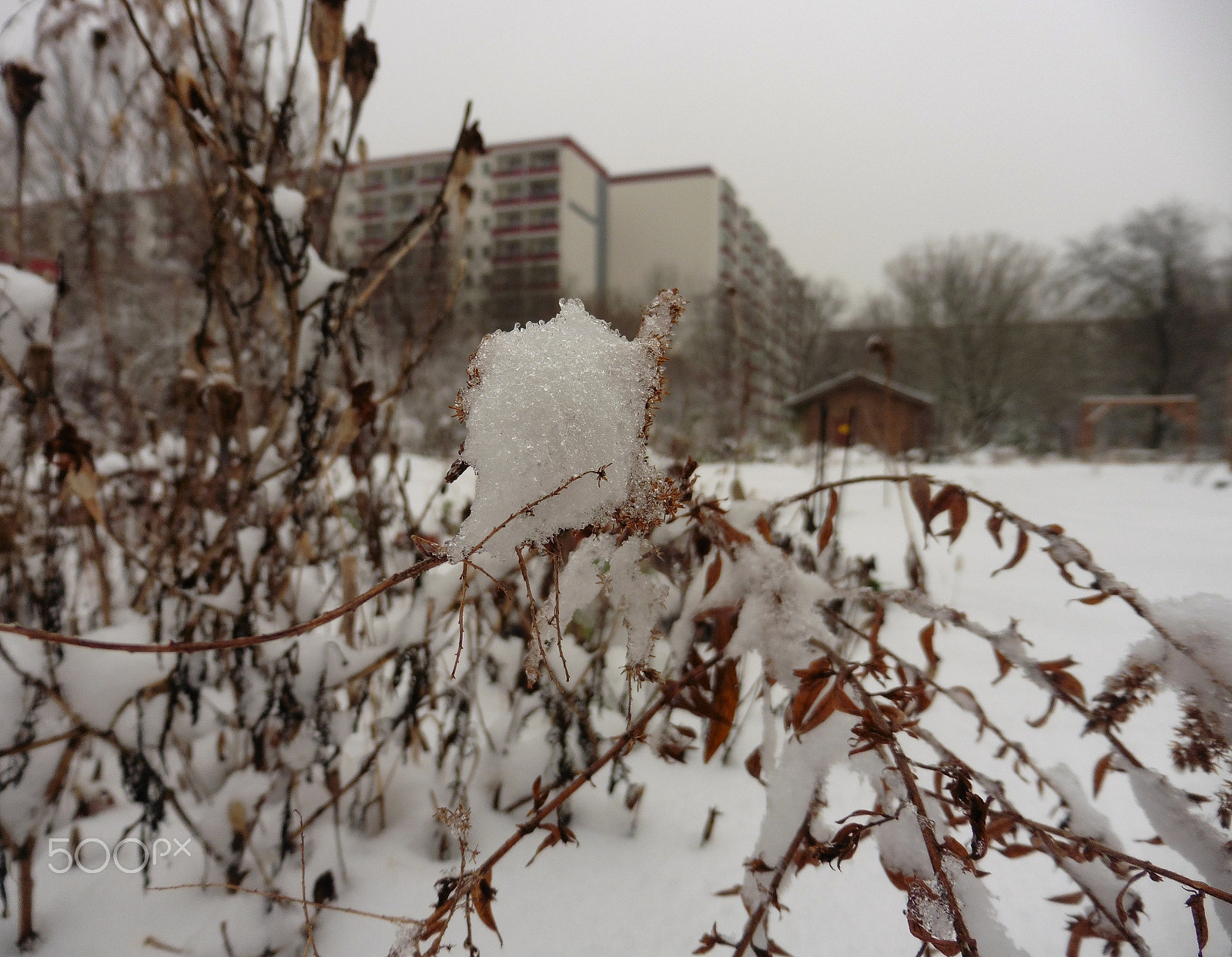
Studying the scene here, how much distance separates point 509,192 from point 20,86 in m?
32.5

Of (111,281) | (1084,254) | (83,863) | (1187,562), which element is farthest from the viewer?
(1084,254)

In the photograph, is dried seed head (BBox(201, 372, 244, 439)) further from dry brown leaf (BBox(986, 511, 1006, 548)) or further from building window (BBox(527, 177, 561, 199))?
building window (BBox(527, 177, 561, 199))

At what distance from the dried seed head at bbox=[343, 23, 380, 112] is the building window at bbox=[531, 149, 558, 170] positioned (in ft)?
105

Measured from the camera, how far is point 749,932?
49cm

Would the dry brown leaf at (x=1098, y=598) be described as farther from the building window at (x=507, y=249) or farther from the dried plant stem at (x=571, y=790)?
the building window at (x=507, y=249)

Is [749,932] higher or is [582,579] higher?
[582,579]

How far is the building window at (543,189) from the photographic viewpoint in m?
29.5

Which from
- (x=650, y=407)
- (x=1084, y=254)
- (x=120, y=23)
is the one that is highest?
(x=1084, y=254)

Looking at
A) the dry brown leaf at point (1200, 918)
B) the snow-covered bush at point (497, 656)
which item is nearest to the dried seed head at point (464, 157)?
the snow-covered bush at point (497, 656)

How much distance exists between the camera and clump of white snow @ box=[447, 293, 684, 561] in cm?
42

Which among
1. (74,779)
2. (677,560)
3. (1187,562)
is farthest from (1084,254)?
(74,779)

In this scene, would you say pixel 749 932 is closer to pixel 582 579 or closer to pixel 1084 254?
pixel 582 579

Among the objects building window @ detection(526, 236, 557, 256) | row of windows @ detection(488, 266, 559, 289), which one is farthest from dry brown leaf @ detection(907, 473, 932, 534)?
building window @ detection(526, 236, 557, 256)

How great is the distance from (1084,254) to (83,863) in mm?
14615
